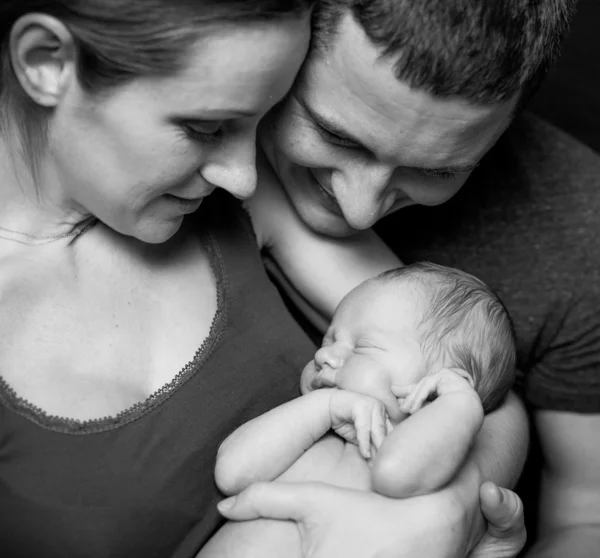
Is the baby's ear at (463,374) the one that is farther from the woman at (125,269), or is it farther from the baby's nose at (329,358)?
the woman at (125,269)

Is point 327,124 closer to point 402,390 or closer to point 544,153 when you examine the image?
point 402,390

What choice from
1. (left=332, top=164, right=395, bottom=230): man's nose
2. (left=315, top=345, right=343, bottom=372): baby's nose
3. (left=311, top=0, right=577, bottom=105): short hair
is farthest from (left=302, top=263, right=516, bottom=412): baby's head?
(left=311, top=0, right=577, bottom=105): short hair

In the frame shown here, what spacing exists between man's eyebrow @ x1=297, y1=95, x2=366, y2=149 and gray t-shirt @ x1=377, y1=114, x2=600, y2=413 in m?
0.47

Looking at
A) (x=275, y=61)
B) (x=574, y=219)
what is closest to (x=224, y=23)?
(x=275, y=61)

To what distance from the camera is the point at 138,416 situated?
1430mm

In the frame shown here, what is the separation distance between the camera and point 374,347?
4.99 ft

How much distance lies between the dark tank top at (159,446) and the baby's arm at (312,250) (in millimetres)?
124

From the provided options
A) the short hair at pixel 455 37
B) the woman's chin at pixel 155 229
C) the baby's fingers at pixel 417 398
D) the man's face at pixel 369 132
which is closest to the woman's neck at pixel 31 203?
the woman's chin at pixel 155 229

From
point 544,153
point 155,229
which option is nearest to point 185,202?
point 155,229

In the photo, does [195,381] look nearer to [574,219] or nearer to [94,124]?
[94,124]

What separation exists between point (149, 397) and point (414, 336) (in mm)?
432

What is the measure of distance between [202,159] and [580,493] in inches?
39.8

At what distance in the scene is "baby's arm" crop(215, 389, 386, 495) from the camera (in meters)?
1.42

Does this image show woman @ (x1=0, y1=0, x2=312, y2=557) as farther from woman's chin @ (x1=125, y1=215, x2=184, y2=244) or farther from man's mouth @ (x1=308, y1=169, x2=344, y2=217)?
man's mouth @ (x1=308, y1=169, x2=344, y2=217)
